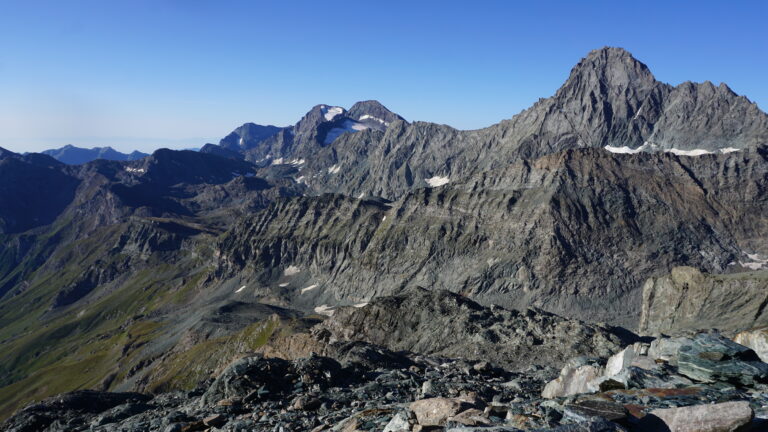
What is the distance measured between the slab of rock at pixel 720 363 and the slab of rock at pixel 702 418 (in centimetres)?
796

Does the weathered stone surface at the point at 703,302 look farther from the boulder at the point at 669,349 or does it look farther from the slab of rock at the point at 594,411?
the slab of rock at the point at 594,411

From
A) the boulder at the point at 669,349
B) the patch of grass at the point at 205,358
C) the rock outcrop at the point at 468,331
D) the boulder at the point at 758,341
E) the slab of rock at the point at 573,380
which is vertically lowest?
the patch of grass at the point at 205,358

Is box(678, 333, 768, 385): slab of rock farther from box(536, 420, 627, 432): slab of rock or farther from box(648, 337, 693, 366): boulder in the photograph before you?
box(536, 420, 627, 432): slab of rock

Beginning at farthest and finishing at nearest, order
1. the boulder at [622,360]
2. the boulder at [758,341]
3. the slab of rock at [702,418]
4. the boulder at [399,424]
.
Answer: the boulder at [622,360] → the boulder at [758,341] → the boulder at [399,424] → the slab of rock at [702,418]

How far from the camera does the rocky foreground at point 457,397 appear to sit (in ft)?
59.1

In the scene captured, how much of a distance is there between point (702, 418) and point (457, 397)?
57.8 ft

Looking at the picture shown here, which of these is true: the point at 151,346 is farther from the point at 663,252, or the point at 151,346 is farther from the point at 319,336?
the point at 663,252

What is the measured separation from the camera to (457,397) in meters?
31.9

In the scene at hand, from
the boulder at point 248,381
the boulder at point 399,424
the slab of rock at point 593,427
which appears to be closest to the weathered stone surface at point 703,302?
the boulder at point 248,381

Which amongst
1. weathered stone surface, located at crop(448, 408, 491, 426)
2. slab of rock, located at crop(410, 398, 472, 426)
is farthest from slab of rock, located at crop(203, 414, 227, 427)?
weathered stone surface, located at crop(448, 408, 491, 426)

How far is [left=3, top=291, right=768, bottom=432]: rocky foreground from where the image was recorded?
18.0 metres

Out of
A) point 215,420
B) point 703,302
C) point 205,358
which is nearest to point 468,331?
point 703,302

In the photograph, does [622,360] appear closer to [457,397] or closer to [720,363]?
[720,363]

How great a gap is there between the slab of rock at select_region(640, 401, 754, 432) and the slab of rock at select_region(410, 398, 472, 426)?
819cm
